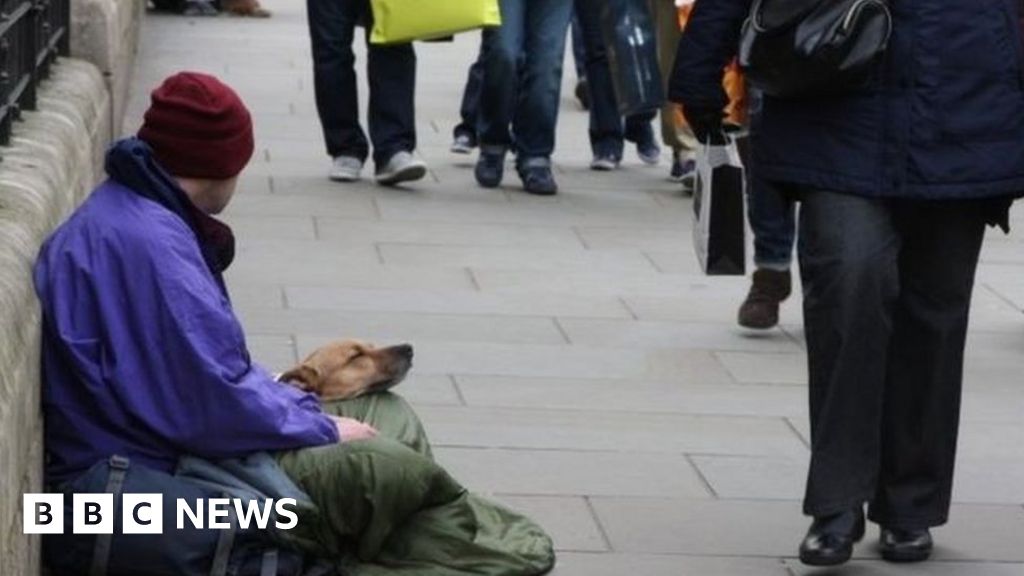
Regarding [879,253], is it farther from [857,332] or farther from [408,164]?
[408,164]

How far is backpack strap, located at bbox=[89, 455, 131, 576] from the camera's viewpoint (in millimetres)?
4848

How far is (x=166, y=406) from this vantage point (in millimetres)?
4887

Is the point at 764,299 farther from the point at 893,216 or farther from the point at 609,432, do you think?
the point at 893,216

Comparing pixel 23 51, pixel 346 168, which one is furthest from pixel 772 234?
pixel 346 168

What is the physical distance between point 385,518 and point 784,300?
11.2ft

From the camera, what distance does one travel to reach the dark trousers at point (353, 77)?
34.5 feet

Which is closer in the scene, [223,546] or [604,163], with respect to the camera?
[223,546]

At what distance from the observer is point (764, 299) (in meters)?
8.29

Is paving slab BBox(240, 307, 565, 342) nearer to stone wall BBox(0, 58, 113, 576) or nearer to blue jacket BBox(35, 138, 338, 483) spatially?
stone wall BBox(0, 58, 113, 576)

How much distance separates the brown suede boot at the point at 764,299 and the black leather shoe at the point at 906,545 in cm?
259

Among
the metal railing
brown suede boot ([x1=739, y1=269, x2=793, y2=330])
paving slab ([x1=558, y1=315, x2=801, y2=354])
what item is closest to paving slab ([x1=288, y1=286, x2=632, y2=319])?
paving slab ([x1=558, y1=315, x2=801, y2=354])

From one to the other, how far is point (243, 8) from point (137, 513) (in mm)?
13897

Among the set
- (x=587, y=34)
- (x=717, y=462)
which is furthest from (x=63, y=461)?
(x=587, y=34)

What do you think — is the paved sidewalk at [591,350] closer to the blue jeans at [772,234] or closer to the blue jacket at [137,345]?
the blue jeans at [772,234]
